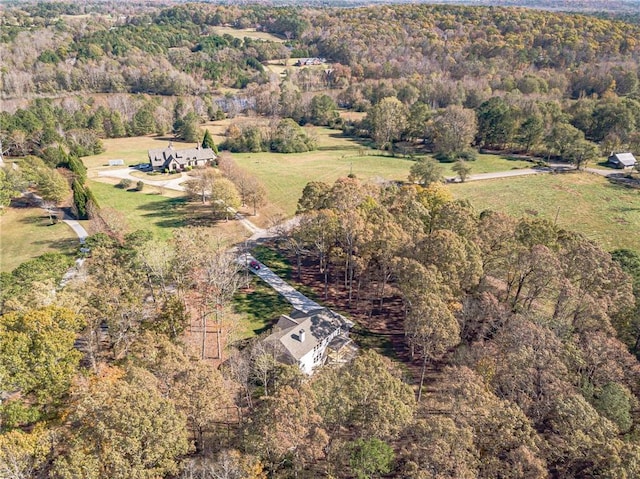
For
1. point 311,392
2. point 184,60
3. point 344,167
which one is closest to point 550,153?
point 344,167

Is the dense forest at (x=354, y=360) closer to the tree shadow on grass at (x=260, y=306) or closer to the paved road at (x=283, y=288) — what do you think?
the tree shadow on grass at (x=260, y=306)

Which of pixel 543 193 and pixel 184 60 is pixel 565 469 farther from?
pixel 184 60

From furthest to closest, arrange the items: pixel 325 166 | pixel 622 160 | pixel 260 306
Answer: pixel 325 166
pixel 622 160
pixel 260 306

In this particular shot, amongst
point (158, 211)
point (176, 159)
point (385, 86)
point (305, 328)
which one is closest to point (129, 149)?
point (176, 159)

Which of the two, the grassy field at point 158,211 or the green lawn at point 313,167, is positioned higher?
the green lawn at point 313,167

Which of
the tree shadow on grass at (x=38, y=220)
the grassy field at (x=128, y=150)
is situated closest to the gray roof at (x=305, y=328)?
the tree shadow on grass at (x=38, y=220)

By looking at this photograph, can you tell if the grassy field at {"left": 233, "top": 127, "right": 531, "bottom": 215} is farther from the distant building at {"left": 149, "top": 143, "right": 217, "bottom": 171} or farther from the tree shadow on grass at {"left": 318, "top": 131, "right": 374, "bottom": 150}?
the distant building at {"left": 149, "top": 143, "right": 217, "bottom": 171}

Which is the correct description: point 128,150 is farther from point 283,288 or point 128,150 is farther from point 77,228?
point 283,288
